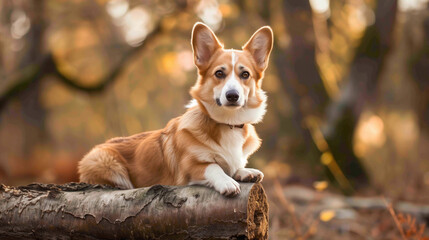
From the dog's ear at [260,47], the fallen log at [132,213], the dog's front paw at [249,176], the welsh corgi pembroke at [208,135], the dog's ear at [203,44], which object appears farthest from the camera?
the dog's ear at [260,47]

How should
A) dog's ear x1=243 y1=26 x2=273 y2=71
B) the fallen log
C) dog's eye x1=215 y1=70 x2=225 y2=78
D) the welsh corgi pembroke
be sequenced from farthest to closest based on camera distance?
dog's ear x1=243 y1=26 x2=273 y2=71 → dog's eye x1=215 y1=70 x2=225 y2=78 → the welsh corgi pembroke → the fallen log

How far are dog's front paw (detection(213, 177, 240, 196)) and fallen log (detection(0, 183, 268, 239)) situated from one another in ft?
0.13

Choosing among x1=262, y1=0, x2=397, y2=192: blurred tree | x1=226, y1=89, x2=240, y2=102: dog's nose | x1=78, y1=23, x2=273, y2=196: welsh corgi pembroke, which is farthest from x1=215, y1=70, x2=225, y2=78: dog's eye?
x1=262, y1=0, x2=397, y2=192: blurred tree

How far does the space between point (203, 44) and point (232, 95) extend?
724 millimetres

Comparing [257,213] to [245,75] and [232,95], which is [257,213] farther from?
[245,75]

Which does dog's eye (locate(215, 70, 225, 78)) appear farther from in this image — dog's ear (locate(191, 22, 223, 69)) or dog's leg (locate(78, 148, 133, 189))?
dog's leg (locate(78, 148, 133, 189))

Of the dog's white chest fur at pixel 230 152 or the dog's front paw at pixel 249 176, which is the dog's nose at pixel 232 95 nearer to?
the dog's white chest fur at pixel 230 152

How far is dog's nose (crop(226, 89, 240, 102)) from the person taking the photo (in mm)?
4070

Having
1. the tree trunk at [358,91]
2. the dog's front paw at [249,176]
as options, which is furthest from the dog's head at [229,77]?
the tree trunk at [358,91]

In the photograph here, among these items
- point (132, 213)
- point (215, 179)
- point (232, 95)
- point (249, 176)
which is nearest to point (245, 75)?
point (232, 95)

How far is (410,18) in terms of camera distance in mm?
13000

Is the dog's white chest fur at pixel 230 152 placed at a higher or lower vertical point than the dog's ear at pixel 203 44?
lower

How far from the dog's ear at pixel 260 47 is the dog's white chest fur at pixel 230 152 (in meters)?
0.78

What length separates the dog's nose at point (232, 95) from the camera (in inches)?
160
